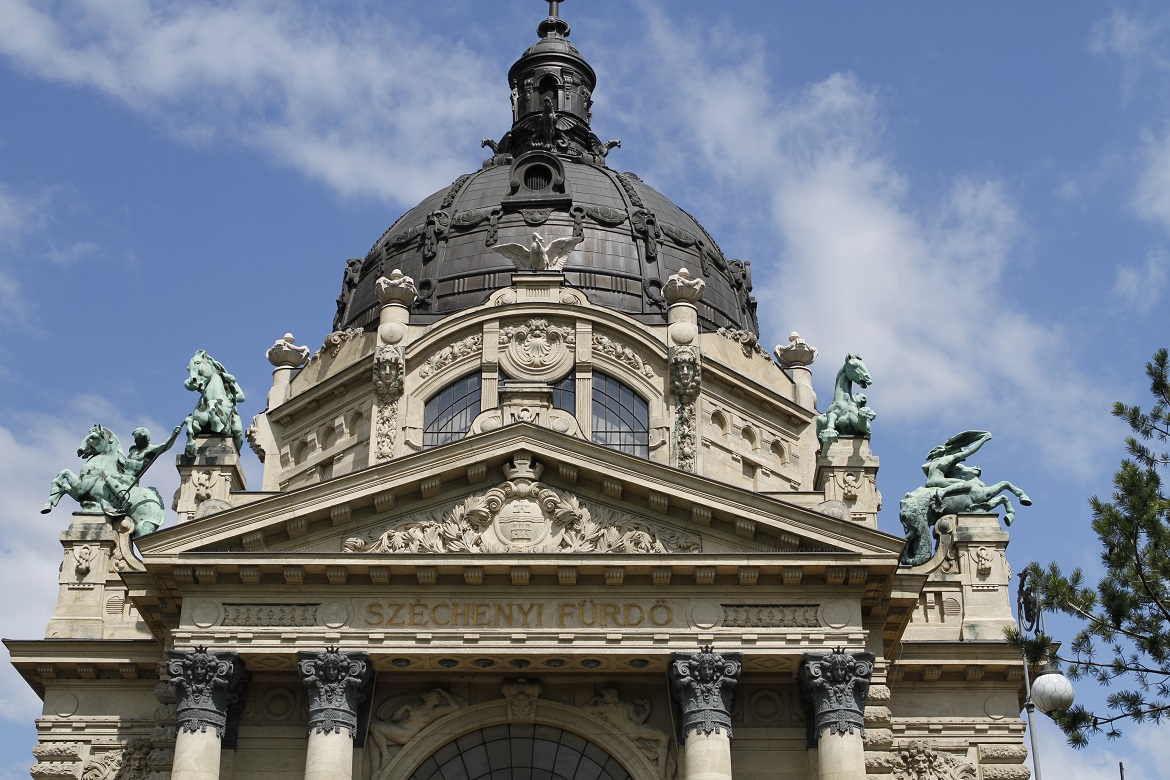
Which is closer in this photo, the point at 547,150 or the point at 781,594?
the point at 781,594

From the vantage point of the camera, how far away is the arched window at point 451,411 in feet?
149

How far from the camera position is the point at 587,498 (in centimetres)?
3403

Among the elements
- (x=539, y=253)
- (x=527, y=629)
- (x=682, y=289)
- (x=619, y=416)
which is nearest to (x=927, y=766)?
(x=527, y=629)

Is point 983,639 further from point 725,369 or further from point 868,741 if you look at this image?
point 725,369

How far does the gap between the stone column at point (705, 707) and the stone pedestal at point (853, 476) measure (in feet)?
19.1

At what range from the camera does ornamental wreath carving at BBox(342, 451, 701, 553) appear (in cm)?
3344

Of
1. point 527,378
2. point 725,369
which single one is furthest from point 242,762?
point 725,369

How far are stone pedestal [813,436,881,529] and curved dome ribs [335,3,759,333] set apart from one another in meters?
11.3

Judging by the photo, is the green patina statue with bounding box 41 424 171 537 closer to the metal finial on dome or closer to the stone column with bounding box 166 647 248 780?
the stone column with bounding box 166 647 248 780

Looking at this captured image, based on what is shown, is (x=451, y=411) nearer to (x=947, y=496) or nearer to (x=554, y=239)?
(x=554, y=239)

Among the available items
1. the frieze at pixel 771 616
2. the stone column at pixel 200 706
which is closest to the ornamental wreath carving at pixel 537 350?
the frieze at pixel 771 616

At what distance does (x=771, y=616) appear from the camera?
33.0m

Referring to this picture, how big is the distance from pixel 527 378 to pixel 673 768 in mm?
14399

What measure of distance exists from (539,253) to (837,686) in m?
18.3
